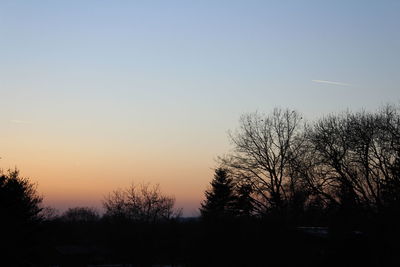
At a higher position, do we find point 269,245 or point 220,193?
point 220,193

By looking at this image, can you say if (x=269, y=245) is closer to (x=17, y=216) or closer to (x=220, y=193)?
(x=17, y=216)

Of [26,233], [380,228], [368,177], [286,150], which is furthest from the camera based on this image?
[286,150]

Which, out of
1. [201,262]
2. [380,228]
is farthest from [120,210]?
[380,228]

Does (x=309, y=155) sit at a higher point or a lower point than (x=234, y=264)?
higher

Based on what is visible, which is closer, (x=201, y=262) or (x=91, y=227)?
(x=201, y=262)

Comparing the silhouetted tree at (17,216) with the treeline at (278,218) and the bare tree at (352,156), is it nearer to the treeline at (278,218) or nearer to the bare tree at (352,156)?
the treeline at (278,218)

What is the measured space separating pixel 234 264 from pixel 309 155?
17.6 meters

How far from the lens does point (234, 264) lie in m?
30.1

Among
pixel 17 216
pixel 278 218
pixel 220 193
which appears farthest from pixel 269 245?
pixel 220 193

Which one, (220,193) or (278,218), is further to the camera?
(220,193)

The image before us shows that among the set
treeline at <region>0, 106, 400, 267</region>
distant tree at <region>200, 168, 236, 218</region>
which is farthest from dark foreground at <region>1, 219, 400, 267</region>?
distant tree at <region>200, 168, 236, 218</region>

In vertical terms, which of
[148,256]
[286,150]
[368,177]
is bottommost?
[148,256]

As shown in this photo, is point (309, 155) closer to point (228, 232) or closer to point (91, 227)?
point (228, 232)

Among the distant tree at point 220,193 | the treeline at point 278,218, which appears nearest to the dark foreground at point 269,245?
the treeline at point 278,218
